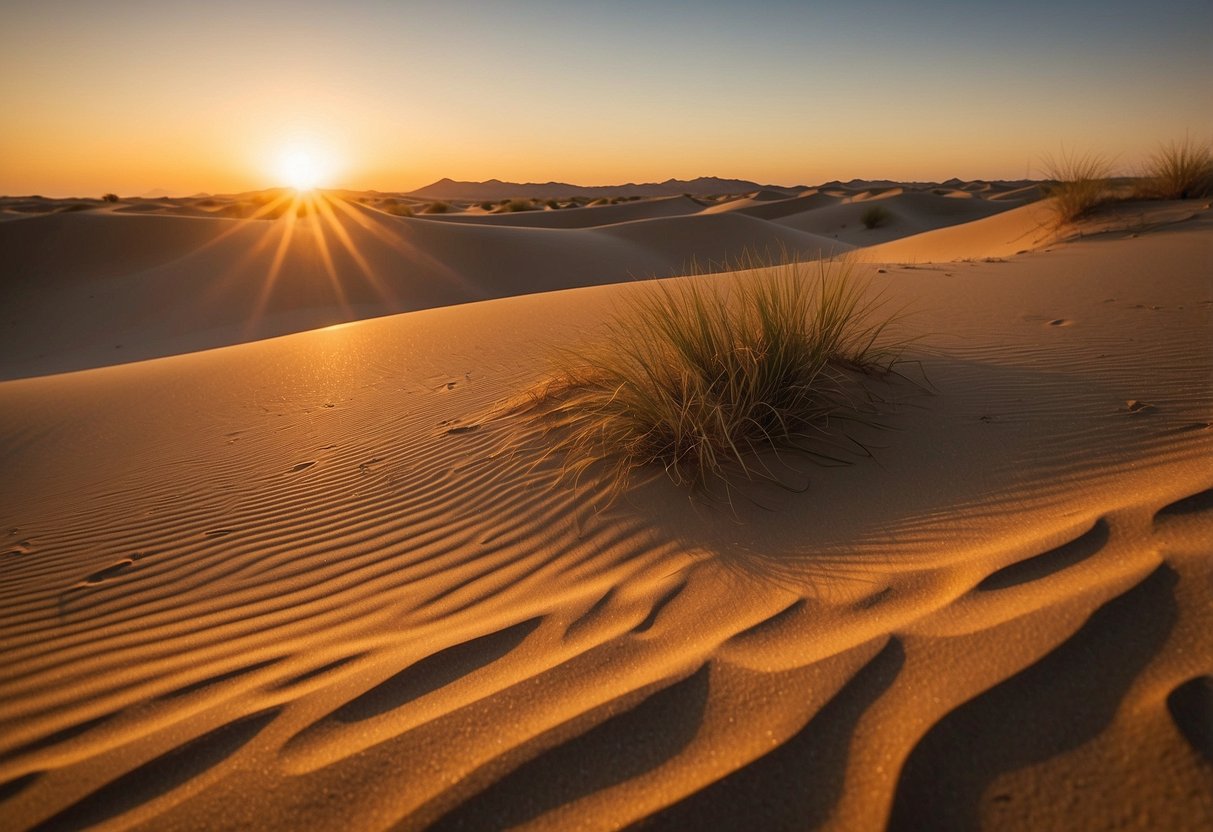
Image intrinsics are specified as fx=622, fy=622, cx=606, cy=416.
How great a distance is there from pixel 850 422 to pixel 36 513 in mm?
4744

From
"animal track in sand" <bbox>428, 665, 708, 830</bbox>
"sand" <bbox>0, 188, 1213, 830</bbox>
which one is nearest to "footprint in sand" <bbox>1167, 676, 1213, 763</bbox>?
"sand" <bbox>0, 188, 1213, 830</bbox>

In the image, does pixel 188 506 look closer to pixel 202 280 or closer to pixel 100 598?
pixel 100 598

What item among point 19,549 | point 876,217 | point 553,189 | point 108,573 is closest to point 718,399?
point 108,573

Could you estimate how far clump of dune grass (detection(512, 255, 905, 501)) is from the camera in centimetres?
291

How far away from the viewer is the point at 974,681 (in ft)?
4.75

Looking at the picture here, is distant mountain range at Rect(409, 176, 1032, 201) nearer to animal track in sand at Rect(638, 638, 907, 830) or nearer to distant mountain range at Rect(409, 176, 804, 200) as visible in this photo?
distant mountain range at Rect(409, 176, 804, 200)

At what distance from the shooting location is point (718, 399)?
2990 mm

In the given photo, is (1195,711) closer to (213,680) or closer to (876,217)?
(213,680)

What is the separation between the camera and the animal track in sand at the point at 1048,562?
181 cm

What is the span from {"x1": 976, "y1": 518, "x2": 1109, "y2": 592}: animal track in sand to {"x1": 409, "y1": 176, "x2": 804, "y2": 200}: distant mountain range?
12599 centimetres

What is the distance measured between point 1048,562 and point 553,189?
155 m

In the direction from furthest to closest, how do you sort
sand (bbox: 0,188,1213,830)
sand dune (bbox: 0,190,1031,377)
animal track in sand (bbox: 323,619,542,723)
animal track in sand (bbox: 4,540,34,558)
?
sand dune (bbox: 0,190,1031,377) < animal track in sand (bbox: 4,540,34,558) < animal track in sand (bbox: 323,619,542,723) < sand (bbox: 0,188,1213,830)

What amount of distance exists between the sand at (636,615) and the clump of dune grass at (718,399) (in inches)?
7.5

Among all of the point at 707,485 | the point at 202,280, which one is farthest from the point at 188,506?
the point at 202,280
